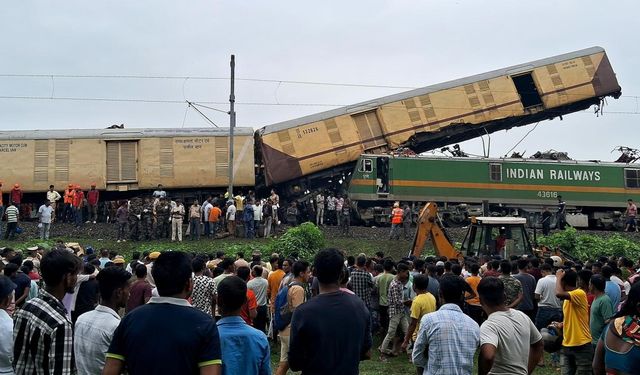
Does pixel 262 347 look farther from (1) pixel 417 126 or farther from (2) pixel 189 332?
(1) pixel 417 126

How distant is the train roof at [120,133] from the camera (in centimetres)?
2522

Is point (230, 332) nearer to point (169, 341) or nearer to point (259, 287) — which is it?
point (169, 341)

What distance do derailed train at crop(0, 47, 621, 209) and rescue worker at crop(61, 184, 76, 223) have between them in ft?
4.45

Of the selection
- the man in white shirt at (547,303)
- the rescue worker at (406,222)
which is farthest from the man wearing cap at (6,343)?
the rescue worker at (406,222)

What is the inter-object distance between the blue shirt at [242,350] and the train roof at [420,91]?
21.9 metres

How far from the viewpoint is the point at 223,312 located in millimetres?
4457

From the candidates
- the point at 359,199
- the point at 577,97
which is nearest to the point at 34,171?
the point at 359,199

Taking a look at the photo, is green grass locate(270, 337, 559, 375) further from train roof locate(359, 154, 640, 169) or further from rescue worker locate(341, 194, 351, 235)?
train roof locate(359, 154, 640, 169)

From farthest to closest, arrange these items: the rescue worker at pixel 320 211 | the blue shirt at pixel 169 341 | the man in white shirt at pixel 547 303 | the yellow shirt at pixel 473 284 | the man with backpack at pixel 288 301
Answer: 1. the rescue worker at pixel 320 211
2. the yellow shirt at pixel 473 284
3. the man in white shirt at pixel 547 303
4. the man with backpack at pixel 288 301
5. the blue shirt at pixel 169 341

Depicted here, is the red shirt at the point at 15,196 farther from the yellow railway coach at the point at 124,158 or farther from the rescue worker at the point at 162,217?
the rescue worker at the point at 162,217

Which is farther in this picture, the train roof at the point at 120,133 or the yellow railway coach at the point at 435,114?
the yellow railway coach at the point at 435,114

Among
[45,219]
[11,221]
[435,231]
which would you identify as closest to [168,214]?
[45,219]

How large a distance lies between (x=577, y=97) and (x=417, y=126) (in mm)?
6755

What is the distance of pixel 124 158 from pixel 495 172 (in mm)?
14371
